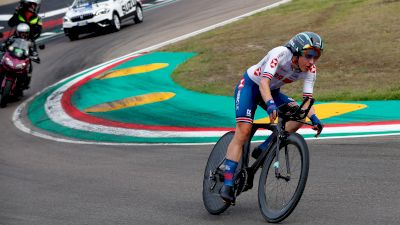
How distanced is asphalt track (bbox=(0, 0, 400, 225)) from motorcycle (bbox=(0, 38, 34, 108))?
11.8 ft

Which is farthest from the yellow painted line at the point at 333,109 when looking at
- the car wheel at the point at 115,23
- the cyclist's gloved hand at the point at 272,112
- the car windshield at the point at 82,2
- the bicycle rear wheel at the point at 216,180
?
the car windshield at the point at 82,2

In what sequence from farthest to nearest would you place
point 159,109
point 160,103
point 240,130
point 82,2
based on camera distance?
1. point 82,2
2. point 160,103
3. point 159,109
4. point 240,130

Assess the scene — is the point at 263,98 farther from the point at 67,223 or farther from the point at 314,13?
the point at 314,13

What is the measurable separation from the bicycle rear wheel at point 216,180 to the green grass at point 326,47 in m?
6.00

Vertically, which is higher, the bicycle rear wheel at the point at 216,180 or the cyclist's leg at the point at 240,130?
the cyclist's leg at the point at 240,130

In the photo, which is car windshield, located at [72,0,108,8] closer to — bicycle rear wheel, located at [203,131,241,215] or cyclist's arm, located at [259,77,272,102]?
bicycle rear wheel, located at [203,131,241,215]

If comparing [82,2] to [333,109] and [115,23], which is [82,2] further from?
[333,109]

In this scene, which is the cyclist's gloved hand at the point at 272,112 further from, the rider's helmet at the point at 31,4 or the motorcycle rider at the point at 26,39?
the rider's helmet at the point at 31,4

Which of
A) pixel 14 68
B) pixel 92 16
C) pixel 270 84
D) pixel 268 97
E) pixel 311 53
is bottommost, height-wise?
pixel 92 16

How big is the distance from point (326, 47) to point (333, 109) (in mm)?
6511

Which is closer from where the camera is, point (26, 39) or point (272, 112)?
point (272, 112)

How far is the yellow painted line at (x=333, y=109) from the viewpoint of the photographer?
12836mm

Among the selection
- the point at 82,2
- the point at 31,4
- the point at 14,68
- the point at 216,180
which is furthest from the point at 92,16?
the point at 216,180

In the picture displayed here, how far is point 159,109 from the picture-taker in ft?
49.8
